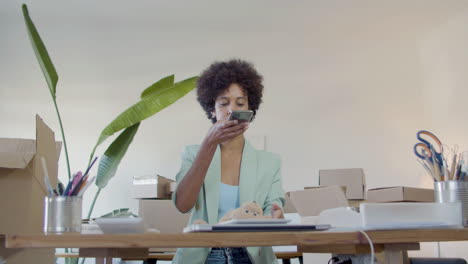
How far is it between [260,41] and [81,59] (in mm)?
1400

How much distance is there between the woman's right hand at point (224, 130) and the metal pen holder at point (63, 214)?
45 cm

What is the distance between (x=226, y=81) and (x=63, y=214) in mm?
854

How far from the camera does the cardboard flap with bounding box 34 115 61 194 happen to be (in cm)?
169

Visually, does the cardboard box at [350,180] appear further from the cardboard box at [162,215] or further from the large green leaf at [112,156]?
the large green leaf at [112,156]

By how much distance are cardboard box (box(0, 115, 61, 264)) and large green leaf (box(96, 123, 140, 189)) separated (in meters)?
0.97

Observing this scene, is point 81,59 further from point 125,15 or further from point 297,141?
point 297,141

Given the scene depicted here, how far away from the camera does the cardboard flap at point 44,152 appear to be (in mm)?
1691

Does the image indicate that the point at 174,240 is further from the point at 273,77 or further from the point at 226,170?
the point at 273,77

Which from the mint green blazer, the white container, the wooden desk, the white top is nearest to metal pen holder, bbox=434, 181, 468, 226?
the white container

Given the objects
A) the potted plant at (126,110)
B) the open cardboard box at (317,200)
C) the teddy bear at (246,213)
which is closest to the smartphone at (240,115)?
the teddy bear at (246,213)

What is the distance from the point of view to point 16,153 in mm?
1623

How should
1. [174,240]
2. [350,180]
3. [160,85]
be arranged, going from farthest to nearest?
1. [350,180]
2. [160,85]
3. [174,240]

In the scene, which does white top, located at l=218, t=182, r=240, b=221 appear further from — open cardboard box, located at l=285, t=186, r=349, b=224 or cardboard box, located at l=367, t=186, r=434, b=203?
cardboard box, located at l=367, t=186, r=434, b=203

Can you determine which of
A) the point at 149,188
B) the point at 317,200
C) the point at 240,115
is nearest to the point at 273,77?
the point at 149,188
